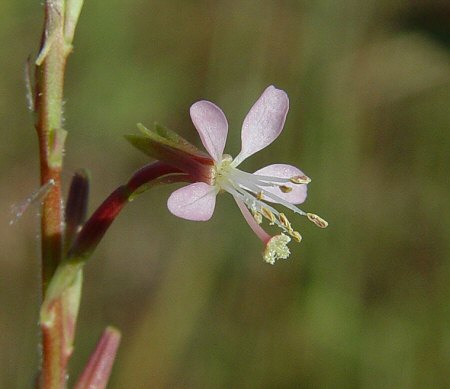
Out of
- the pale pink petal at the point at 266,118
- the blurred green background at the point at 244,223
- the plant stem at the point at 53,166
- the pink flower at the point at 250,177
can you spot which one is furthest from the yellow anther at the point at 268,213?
the blurred green background at the point at 244,223

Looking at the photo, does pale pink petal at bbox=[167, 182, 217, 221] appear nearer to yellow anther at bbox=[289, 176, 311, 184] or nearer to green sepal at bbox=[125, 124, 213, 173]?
green sepal at bbox=[125, 124, 213, 173]

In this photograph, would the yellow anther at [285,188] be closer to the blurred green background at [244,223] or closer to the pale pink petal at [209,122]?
the pale pink petal at [209,122]

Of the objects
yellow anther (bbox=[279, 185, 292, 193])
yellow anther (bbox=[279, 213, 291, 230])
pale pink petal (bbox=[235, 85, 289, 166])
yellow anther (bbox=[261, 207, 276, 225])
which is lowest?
yellow anther (bbox=[279, 213, 291, 230])

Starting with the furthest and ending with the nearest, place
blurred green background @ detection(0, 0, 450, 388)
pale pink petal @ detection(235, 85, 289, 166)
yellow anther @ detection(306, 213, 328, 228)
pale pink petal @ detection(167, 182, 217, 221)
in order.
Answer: blurred green background @ detection(0, 0, 450, 388) < yellow anther @ detection(306, 213, 328, 228) < pale pink petal @ detection(235, 85, 289, 166) < pale pink petal @ detection(167, 182, 217, 221)

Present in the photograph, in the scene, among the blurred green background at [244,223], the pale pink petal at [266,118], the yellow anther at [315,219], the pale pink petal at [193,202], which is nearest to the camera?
the pale pink petal at [193,202]

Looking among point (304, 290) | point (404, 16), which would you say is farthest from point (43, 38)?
point (404, 16)

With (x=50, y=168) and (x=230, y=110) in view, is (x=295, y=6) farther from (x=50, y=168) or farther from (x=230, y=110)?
(x=50, y=168)

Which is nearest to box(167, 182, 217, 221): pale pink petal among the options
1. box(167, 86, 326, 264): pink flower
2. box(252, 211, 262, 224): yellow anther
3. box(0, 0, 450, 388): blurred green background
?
box(167, 86, 326, 264): pink flower
